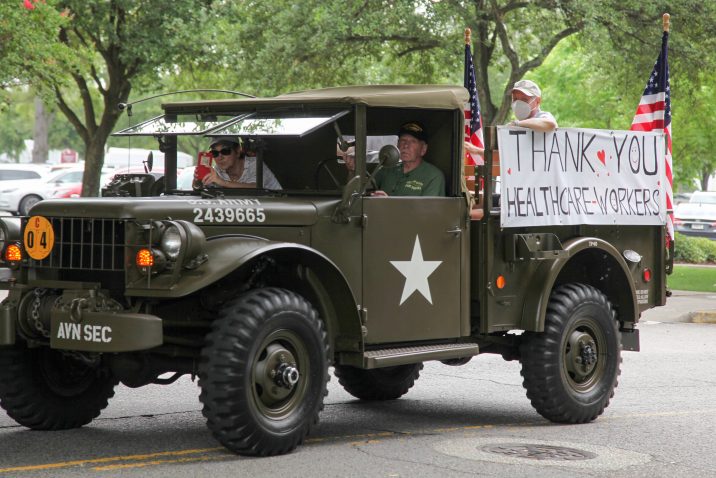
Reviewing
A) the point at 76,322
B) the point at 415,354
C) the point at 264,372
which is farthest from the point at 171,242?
the point at 415,354

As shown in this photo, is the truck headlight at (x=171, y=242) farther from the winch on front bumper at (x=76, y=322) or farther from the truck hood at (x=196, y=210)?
the winch on front bumper at (x=76, y=322)

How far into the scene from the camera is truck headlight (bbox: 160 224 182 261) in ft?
21.0

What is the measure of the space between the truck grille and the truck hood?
0.07 m

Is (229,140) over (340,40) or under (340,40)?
under

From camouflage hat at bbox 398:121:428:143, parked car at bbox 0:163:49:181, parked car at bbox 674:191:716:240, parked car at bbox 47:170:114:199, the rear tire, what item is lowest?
the rear tire

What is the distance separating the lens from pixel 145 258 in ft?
21.1

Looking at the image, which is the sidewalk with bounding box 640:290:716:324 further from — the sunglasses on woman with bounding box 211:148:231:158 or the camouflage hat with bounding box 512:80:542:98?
the sunglasses on woman with bounding box 211:148:231:158

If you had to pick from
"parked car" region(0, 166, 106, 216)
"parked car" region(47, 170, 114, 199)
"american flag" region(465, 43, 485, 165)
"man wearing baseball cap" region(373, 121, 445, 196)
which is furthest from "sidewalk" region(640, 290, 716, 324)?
"parked car" region(47, 170, 114, 199)

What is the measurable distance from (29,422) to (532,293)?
3.28m

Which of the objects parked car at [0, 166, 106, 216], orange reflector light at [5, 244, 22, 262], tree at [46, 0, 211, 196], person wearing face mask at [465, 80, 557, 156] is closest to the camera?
orange reflector light at [5, 244, 22, 262]

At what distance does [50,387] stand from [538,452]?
2892 mm

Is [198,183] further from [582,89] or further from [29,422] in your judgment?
[582,89]

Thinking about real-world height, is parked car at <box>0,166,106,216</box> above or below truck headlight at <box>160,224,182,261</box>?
above

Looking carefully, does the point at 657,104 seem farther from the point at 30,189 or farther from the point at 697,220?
the point at 30,189
